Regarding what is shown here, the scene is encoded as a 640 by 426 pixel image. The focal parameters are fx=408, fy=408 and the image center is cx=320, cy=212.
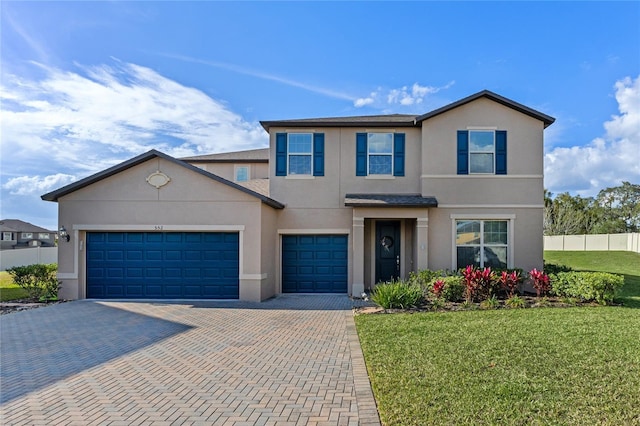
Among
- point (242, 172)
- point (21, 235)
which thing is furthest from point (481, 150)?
point (21, 235)

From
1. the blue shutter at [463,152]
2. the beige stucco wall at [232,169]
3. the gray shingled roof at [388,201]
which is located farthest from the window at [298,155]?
the beige stucco wall at [232,169]

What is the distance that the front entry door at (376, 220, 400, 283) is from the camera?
50.2 ft

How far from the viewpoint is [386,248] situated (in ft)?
50.4

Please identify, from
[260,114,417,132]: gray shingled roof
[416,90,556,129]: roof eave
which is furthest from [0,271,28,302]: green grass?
[416,90,556,129]: roof eave

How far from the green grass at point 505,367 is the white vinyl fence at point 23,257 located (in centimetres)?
2828

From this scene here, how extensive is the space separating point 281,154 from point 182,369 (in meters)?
9.77

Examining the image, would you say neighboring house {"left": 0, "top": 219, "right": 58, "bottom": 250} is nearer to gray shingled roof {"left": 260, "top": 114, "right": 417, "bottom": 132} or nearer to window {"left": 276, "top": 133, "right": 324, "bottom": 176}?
window {"left": 276, "top": 133, "right": 324, "bottom": 176}

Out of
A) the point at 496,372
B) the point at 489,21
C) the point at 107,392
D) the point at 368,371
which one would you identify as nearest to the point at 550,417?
the point at 496,372

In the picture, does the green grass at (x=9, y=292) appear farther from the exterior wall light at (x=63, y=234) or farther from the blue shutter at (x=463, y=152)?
the blue shutter at (x=463, y=152)

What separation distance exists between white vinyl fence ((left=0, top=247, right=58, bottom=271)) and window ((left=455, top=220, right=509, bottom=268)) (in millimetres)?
28947

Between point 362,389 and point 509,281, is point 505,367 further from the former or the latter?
point 509,281

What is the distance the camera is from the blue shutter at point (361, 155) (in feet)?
49.2

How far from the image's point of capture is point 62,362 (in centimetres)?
696

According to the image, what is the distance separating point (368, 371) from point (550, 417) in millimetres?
2535
